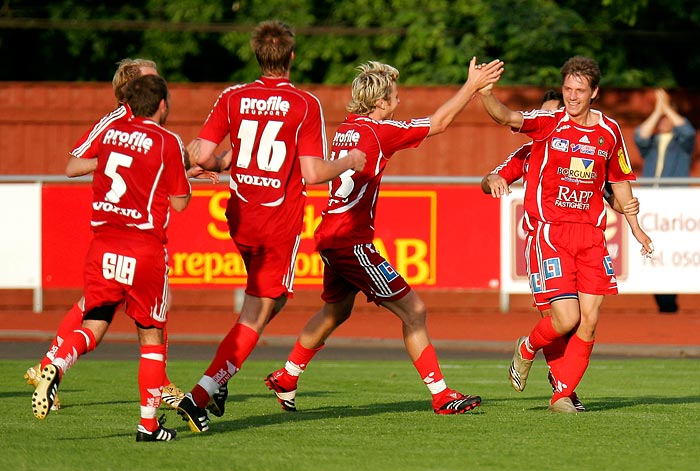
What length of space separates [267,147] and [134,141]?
93cm

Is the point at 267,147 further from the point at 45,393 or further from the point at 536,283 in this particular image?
the point at 536,283

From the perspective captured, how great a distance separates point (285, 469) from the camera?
6629 mm

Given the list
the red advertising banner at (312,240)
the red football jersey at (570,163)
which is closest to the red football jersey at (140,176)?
the red football jersey at (570,163)

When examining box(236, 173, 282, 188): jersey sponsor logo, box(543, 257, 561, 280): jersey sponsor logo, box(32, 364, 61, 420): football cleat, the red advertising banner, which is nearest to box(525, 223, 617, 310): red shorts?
box(543, 257, 561, 280): jersey sponsor logo

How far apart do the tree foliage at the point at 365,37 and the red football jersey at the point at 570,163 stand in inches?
589

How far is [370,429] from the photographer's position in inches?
317

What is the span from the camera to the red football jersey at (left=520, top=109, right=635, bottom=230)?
8703 mm

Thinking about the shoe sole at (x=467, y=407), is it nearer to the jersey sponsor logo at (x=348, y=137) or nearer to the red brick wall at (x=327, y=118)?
the jersey sponsor logo at (x=348, y=137)

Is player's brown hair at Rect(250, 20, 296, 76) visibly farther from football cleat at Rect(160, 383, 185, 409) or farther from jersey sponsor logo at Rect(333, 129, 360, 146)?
football cleat at Rect(160, 383, 185, 409)

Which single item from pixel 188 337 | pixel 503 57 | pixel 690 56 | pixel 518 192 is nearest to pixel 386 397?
pixel 188 337

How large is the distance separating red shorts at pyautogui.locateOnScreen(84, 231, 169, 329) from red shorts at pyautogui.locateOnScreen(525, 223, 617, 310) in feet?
9.03

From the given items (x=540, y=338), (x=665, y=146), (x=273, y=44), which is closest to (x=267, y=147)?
(x=273, y=44)

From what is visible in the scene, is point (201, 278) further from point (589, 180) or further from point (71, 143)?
point (589, 180)

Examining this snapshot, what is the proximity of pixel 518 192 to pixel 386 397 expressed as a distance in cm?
741
